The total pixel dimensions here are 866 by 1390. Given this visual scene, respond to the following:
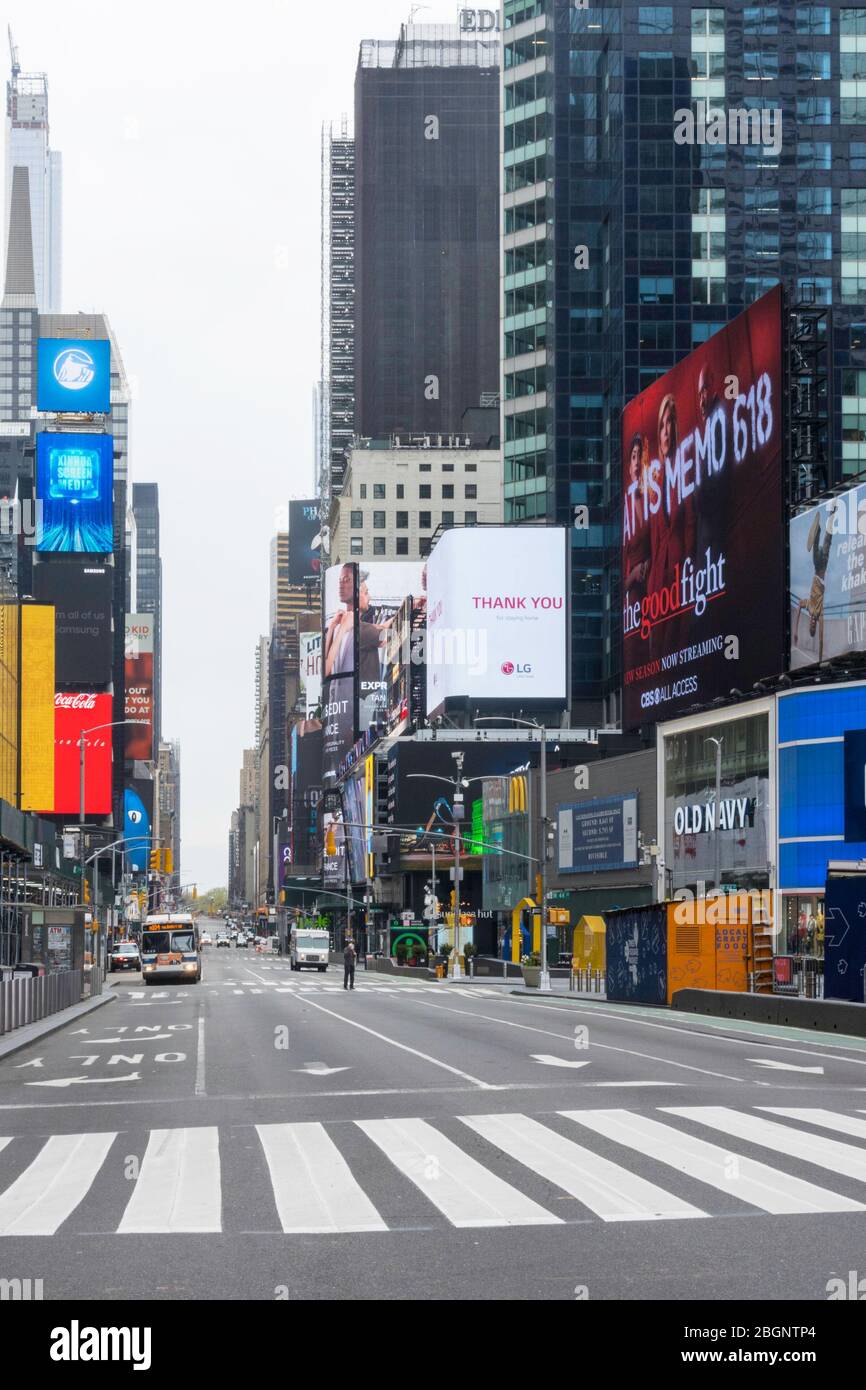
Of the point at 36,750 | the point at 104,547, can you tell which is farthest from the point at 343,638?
the point at 36,750

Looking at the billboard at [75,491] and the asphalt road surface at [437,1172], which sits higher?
the billboard at [75,491]

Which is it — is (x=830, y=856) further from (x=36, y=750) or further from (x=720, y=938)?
(x=36, y=750)

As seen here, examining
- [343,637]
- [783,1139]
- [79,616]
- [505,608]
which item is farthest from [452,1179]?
[343,637]

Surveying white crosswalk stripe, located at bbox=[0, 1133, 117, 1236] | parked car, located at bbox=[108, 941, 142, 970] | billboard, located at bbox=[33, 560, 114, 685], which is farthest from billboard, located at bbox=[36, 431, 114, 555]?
white crosswalk stripe, located at bbox=[0, 1133, 117, 1236]

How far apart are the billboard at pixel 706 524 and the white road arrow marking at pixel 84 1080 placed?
43025 millimetres

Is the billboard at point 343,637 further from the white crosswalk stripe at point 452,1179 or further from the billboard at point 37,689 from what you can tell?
the white crosswalk stripe at point 452,1179

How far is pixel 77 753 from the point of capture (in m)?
170

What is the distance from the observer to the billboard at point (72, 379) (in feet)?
568

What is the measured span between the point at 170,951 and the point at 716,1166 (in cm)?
7348

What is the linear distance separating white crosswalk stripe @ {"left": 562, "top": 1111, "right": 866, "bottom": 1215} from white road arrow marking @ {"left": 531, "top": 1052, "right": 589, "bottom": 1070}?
23.0ft

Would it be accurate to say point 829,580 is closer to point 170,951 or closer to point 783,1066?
point 783,1066

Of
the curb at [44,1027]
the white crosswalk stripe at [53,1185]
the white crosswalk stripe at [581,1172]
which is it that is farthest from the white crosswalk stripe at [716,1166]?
the curb at [44,1027]

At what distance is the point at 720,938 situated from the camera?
43.4 meters
